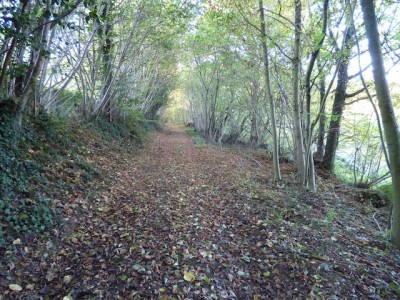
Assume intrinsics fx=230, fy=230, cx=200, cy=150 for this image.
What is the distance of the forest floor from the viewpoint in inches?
108

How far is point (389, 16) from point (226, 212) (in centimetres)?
538

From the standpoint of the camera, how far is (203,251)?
3479 mm

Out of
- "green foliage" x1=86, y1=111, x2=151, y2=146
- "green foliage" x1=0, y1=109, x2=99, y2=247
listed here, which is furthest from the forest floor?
"green foliage" x1=86, y1=111, x2=151, y2=146

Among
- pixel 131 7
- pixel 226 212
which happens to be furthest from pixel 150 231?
pixel 131 7

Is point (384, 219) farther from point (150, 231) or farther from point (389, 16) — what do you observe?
point (150, 231)

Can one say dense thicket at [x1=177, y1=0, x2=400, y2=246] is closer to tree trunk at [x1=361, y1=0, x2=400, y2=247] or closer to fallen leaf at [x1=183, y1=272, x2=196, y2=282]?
tree trunk at [x1=361, y1=0, x2=400, y2=247]

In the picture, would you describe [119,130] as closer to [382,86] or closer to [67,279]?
[67,279]

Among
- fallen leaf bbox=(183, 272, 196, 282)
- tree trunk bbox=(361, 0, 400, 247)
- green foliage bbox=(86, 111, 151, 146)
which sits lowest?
fallen leaf bbox=(183, 272, 196, 282)

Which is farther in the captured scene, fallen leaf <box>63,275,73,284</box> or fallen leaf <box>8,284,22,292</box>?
fallen leaf <box>63,275,73,284</box>

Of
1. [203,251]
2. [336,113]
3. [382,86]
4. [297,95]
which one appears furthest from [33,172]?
[336,113]

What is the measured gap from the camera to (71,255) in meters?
3.23

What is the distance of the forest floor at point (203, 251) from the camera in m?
2.75

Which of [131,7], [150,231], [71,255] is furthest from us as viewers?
[131,7]

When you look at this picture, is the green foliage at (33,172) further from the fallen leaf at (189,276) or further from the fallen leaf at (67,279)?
the fallen leaf at (189,276)
